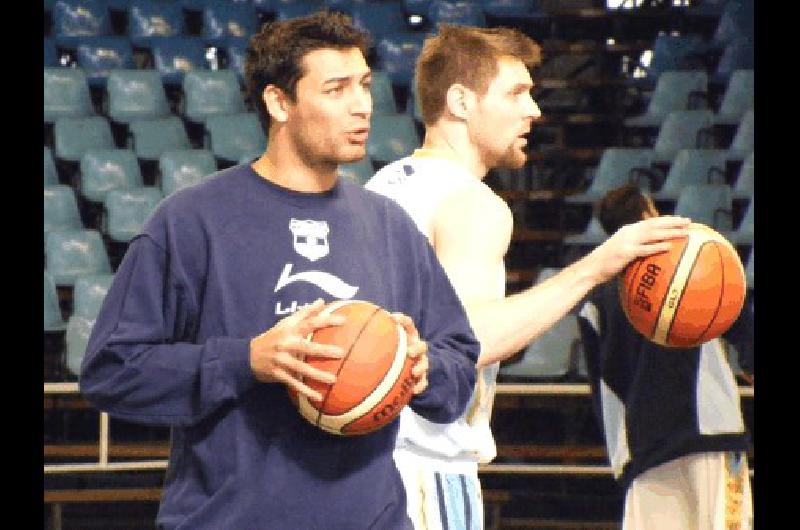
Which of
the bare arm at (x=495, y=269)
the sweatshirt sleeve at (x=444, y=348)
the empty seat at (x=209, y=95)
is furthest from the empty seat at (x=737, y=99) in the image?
the sweatshirt sleeve at (x=444, y=348)

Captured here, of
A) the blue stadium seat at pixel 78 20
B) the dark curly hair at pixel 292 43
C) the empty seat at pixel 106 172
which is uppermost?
the blue stadium seat at pixel 78 20

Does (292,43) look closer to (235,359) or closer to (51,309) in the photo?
(235,359)

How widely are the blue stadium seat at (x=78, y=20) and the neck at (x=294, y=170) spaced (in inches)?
319

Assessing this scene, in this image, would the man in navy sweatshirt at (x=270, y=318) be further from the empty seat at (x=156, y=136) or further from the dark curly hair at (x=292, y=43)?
the empty seat at (x=156, y=136)

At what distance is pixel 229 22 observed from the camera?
1049 cm

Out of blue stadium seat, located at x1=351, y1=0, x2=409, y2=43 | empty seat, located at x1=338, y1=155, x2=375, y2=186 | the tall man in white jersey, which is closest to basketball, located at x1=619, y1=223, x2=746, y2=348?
the tall man in white jersey

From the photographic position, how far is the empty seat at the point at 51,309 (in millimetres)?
7617

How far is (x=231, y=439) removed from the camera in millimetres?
2438

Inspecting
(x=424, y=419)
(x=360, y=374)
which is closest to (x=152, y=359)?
(x=360, y=374)

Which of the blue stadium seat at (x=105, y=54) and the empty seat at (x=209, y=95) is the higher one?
the blue stadium seat at (x=105, y=54)
